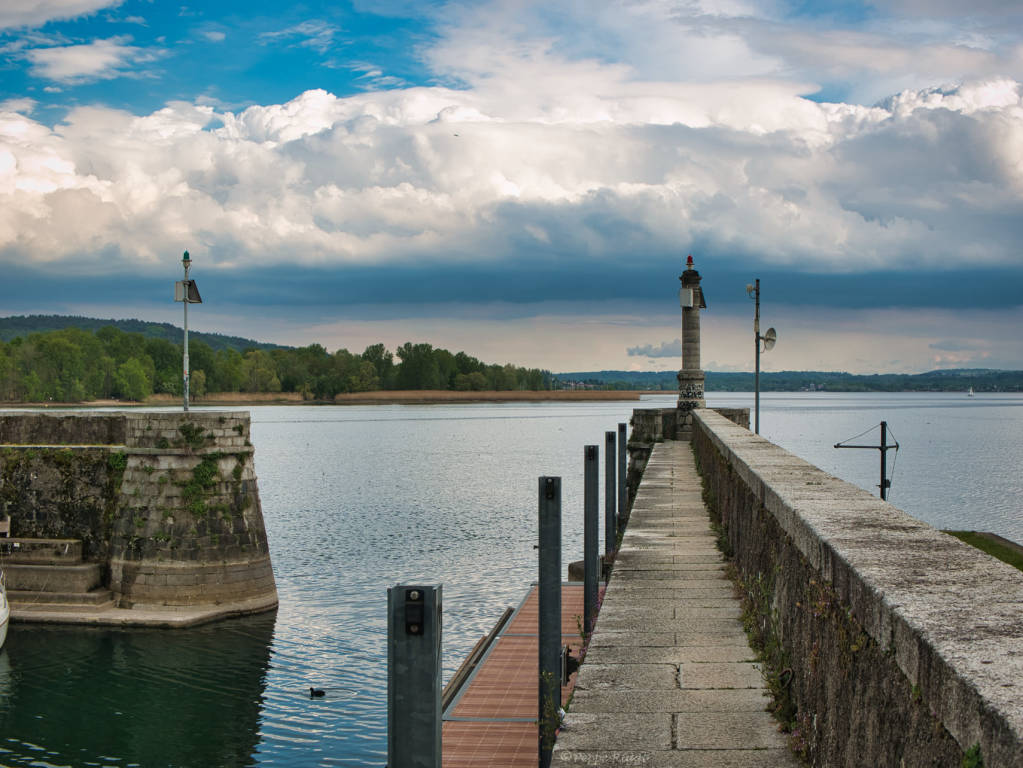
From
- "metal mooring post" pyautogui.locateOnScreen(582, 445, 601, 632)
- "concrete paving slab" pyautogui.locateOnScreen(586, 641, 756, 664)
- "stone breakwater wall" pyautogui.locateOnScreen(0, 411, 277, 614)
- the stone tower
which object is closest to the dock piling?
the stone tower

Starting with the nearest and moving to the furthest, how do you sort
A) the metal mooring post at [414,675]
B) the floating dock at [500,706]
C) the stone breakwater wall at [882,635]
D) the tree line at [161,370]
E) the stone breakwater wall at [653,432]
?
1. the stone breakwater wall at [882,635]
2. the metal mooring post at [414,675]
3. the floating dock at [500,706]
4. the stone breakwater wall at [653,432]
5. the tree line at [161,370]

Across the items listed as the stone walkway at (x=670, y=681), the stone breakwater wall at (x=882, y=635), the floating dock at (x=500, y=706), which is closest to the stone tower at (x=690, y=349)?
the floating dock at (x=500, y=706)

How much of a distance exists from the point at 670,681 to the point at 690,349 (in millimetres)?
23603

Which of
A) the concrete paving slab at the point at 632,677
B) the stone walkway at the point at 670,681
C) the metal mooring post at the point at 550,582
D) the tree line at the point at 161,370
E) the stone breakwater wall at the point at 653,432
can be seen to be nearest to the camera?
the stone walkway at the point at 670,681

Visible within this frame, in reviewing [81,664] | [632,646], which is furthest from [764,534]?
[81,664]

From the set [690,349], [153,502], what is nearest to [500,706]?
[153,502]

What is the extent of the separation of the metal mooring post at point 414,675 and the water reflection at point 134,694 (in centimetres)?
1438

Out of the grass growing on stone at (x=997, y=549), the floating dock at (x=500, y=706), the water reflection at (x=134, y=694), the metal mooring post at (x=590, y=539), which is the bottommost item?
the water reflection at (x=134, y=694)

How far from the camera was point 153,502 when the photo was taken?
2238 cm

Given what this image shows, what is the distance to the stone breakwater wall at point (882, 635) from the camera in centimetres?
230

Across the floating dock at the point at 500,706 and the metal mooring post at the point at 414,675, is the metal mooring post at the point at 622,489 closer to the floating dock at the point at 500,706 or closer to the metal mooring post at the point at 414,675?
the floating dock at the point at 500,706

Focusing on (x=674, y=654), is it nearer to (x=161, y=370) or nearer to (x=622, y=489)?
(x=622, y=489)

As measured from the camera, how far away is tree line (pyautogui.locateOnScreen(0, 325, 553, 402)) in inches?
5822

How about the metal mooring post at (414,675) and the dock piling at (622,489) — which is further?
the dock piling at (622,489)
